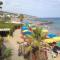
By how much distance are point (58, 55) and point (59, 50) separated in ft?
5.94

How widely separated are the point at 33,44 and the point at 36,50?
511 millimetres

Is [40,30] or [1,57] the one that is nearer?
[1,57]

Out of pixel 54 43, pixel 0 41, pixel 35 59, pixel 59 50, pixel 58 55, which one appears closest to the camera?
pixel 0 41

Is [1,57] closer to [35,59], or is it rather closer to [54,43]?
[35,59]

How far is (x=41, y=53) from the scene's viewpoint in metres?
16.6

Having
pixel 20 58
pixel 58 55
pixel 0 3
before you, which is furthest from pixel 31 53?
pixel 0 3

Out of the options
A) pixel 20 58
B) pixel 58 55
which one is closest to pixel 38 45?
pixel 20 58

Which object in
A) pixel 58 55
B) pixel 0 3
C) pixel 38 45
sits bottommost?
pixel 58 55

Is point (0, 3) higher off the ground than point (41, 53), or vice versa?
point (0, 3)

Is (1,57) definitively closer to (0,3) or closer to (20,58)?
(20,58)

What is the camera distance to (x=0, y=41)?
15305mm

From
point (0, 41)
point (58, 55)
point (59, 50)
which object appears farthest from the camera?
point (59, 50)

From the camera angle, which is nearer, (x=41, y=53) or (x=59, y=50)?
(x=41, y=53)

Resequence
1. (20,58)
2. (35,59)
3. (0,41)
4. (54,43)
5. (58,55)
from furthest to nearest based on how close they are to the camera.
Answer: (54,43)
(58,55)
(20,58)
(35,59)
(0,41)
